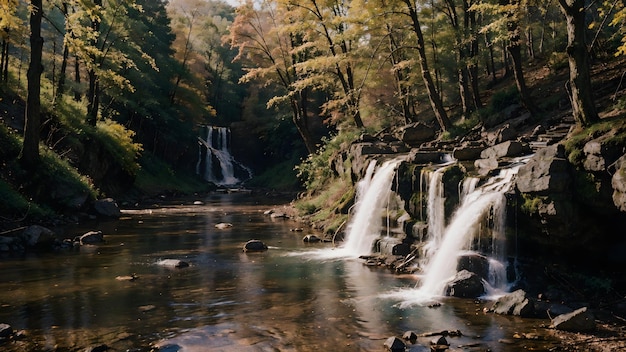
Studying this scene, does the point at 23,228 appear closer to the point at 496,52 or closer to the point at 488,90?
the point at 488,90

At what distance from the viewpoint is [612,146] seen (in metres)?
10.6

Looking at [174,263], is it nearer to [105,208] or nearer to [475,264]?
[475,264]

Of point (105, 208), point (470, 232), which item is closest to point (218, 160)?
point (105, 208)

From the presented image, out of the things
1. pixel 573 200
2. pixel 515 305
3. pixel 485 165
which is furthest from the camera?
pixel 485 165

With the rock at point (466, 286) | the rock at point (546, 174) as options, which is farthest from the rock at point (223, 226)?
the rock at point (546, 174)

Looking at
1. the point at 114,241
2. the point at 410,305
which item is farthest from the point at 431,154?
the point at 114,241

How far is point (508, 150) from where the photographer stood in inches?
576

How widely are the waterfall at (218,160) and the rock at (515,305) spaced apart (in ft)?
150

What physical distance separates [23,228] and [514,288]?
14.7 meters

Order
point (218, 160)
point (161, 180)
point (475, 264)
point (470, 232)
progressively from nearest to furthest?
point (475, 264), point (470, 232), point (161, 180), point (218, 160)

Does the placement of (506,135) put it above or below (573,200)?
above

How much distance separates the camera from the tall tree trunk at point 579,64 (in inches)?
502

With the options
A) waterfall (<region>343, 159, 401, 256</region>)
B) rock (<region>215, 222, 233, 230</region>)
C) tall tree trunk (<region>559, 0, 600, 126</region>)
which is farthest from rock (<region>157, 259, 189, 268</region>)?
tall tree trunk (<region>559, 0, 600, 126</region>)

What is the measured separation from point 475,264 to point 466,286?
0.93 metres
